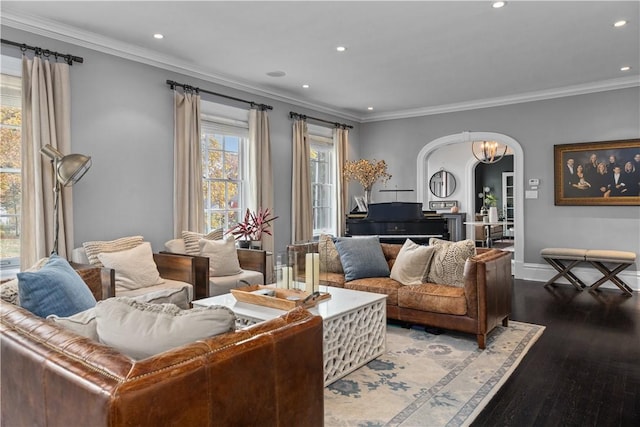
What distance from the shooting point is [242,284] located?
14.5ft

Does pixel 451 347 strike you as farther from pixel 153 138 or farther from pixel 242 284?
pixel 153 138

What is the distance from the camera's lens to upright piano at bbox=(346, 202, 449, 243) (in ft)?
20.5

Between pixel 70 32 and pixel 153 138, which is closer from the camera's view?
pixel 70 32

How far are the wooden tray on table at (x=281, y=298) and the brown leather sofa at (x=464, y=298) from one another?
0.33 meters

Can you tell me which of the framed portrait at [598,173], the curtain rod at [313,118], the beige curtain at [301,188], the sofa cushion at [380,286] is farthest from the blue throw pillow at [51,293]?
the framed portrait at [598,173]

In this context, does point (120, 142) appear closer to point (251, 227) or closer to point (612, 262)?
point (251, 227)

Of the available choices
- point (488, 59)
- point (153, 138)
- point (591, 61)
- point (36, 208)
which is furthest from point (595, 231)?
point (36, 208)

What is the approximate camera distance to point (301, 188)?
6480mm

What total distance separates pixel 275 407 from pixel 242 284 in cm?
306

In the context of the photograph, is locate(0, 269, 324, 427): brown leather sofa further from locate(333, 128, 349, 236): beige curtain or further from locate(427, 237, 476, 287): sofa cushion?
locate(333, 128, 349, 236): beige curtain

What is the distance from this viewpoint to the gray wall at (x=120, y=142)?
4.02m

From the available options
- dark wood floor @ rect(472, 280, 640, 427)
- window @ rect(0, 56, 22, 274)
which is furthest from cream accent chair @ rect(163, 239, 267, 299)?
dark wood floor @ rect(472, 280, 640, 427)

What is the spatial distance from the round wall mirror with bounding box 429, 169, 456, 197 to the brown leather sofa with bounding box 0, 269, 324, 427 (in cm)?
1104

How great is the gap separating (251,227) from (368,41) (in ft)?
8.41
